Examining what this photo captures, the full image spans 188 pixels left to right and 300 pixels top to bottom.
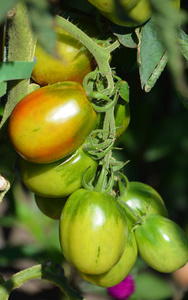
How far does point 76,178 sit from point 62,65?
15cm

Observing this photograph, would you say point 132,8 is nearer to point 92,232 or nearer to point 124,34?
point 124,34

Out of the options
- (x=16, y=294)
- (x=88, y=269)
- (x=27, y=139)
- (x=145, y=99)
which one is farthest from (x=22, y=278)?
(x=16, y=294)

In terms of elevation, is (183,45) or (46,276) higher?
(183,45)

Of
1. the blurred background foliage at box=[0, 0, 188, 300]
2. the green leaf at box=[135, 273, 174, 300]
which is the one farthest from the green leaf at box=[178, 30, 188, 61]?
the green leaf at box=[135, 273, 174, 300]

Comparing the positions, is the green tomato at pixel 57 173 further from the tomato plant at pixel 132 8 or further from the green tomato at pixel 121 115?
the tomato plant at pixel 132 8

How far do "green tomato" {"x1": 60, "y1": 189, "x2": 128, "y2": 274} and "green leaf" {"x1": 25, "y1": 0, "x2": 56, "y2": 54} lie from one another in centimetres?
35

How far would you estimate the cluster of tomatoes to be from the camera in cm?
49

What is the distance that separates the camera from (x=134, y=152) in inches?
60.9

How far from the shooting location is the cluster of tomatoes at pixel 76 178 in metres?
0.49

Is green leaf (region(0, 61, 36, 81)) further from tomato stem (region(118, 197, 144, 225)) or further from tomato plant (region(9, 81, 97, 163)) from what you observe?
tomato stem (region(118, 197, 144, 225))

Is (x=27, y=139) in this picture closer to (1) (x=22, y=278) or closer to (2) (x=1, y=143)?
(2) (x=1, y=143)

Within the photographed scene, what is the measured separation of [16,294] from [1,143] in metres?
1.32

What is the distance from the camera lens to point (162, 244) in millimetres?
618

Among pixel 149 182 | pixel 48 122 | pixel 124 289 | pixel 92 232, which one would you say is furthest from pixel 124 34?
pixel 149 182
